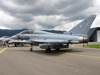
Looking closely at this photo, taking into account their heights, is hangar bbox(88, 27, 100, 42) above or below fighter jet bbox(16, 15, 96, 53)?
above

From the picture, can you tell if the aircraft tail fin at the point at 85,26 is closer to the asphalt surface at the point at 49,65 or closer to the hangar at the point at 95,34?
the asphalt surface at the point at 49,65

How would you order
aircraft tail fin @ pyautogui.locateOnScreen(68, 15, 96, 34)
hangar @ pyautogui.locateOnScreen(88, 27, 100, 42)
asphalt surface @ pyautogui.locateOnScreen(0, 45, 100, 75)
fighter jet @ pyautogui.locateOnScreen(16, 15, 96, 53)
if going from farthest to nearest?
hangar @ pyautogui.locateOnScreen(88, 27, 100, 42)
aircraft tail fin @ pyautogui.locateOnScreen(68, 15, 96, 34)
fighter jet @ pyautogui.locateOnScreen(16, 15, 96, 53)
asphalt surface @ pyautogui.locateOnScreen(0, 45, 100, 75)

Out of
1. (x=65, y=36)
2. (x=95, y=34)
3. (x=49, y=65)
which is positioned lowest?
(x=49, y=65)

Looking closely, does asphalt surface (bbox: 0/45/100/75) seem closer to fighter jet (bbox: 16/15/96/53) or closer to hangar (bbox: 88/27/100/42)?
fighter jet (bbox: 16/15/96/53)

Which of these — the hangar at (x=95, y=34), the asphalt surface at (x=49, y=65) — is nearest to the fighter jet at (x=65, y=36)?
the asphalt surface at (x=49, y=65)

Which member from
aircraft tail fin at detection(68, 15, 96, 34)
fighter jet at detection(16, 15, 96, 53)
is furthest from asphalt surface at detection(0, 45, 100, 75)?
aircraft tail fin at detection(68, 15, 96, 34)

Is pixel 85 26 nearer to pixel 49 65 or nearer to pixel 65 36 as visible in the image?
pixel 65 36

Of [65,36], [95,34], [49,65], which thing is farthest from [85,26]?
[95,34]

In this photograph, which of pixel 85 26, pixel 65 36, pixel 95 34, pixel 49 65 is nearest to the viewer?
pixel 49 65

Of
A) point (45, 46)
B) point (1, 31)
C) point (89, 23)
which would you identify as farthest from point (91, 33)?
point (1, 31)

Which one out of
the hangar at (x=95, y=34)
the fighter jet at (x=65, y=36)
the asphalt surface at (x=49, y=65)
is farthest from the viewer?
the hangar at (x=95, y=34)

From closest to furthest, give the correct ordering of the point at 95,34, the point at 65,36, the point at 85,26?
the point at 65,36
the point at 85,26
the point at 95,34

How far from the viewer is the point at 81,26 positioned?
1212 centimetres

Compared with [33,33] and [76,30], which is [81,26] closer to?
[76,30]
